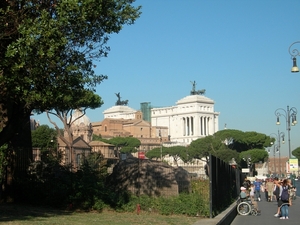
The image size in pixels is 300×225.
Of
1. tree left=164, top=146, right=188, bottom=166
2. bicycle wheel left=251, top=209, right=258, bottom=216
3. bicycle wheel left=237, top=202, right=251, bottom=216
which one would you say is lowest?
bicycle wheel left=251, top=209, right=258, bottom=216

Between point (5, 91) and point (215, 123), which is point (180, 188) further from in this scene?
point (215, 123)

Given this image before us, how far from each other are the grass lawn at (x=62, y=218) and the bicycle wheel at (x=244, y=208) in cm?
560

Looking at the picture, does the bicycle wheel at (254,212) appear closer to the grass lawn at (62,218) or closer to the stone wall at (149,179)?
the stone wall at (149,179)

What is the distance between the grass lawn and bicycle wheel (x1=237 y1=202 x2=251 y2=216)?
5597 mm

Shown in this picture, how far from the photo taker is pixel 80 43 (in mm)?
13641

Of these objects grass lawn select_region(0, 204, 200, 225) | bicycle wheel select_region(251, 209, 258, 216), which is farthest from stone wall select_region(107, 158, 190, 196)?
bicycle wheel select_region(251, 209, 258, 216)

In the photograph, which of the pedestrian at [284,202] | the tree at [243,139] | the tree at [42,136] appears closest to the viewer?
the pedestrian at [284,202]

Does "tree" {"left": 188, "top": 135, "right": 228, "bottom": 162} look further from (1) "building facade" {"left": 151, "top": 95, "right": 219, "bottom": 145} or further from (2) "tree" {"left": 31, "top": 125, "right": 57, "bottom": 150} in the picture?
(1) "building facade" {"left": 151, "top": 95, "right": 219, "bottom": 145}

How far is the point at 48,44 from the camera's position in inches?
459

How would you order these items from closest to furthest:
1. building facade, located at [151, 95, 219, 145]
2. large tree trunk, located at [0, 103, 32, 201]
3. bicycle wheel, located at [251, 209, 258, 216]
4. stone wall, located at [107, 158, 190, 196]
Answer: large tree trunk, located at [0, 103, 32, 201], stone wall, located at [107, 158, 190, 196], bicycle wheel, located at [251, 209, 258, 216], building facade, located at [151, 95, 219, 145]

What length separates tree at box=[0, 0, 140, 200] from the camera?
38.1 ft

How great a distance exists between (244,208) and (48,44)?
12.2 m

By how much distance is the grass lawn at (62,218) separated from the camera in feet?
43.2

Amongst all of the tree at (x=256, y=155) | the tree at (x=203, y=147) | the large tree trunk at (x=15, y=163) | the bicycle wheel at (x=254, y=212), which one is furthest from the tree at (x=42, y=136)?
the large tree trunk at (x=15, y=163)
